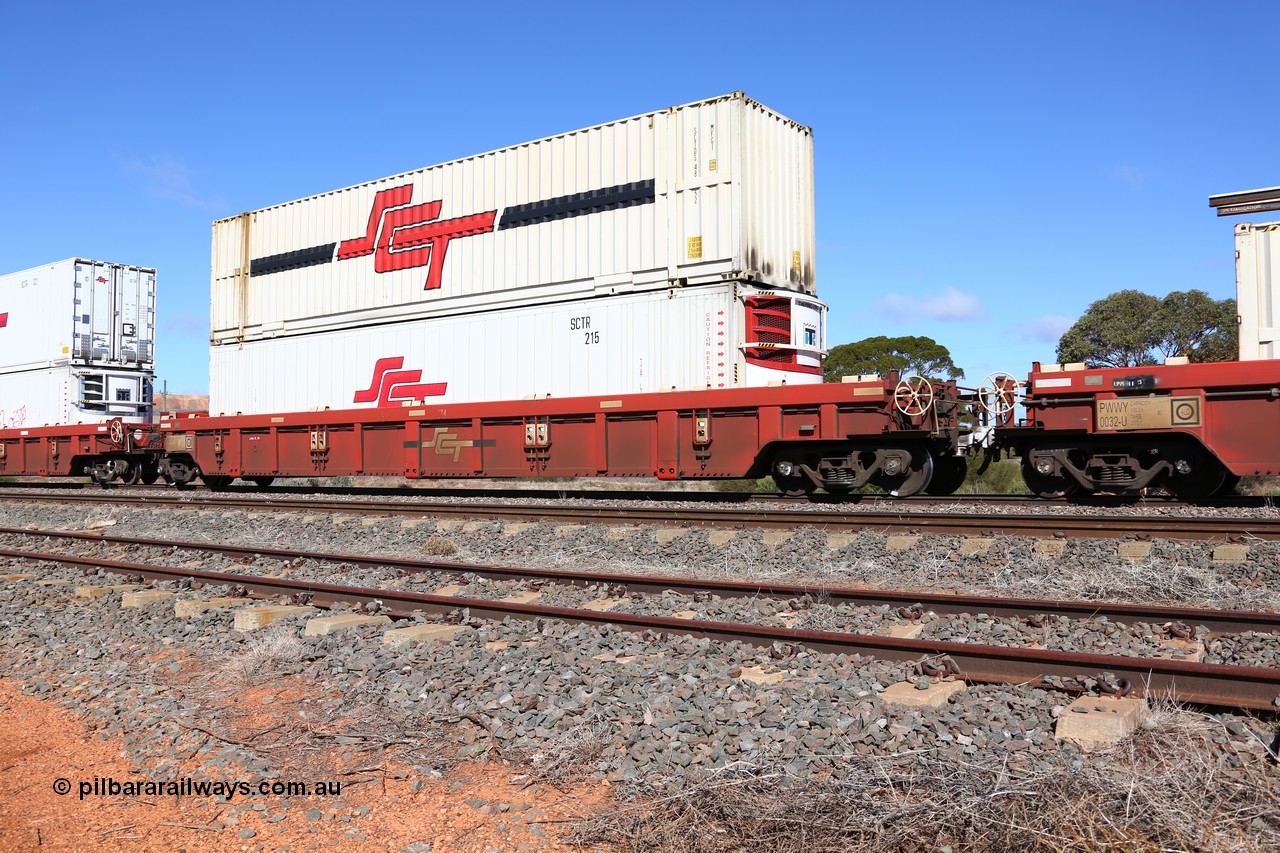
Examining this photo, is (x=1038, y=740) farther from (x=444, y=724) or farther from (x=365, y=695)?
(x=365, y=695)

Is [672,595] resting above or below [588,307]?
below

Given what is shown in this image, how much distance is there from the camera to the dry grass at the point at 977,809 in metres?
2.67

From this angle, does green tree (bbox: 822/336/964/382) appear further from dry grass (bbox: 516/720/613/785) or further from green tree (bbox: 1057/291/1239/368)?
dry grass (bbox: 516/720/613/785)

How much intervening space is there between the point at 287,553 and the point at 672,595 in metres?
4.51

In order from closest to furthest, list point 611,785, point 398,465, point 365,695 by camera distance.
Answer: point 611,785
point 365,695
point 398,465

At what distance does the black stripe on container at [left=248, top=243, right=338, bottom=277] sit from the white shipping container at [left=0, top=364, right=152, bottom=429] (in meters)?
6.59

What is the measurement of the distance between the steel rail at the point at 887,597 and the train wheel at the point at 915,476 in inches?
202

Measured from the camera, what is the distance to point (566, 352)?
14.3m

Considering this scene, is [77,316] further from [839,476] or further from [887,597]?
A: [887,597]

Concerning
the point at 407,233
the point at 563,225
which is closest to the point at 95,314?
the point at 407,233

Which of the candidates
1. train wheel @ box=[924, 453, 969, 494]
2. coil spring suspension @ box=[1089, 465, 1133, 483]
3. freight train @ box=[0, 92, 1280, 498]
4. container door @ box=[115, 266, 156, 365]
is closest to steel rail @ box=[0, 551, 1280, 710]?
freight train @ box=[0, 92, 1280, 498]

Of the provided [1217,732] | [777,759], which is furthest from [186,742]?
[1217,732]

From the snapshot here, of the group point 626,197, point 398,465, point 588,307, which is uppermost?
point 626,197

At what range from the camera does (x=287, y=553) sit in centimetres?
919
